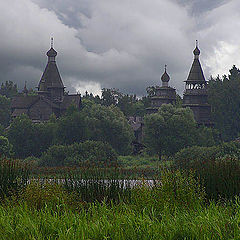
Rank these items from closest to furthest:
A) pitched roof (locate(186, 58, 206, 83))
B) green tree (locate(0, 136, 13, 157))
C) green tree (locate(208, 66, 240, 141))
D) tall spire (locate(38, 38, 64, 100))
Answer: green tree (locate(0, 136, 13, 157)) → pitched roof (locate(186, 58, 206, 83)) → green tree (locate(208, 66, 240, 141)) → tall spire (locate(38, 38, 64, 100))

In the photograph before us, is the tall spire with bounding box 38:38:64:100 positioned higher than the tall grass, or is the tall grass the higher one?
the tall spire with bounding box 38:38:64:100

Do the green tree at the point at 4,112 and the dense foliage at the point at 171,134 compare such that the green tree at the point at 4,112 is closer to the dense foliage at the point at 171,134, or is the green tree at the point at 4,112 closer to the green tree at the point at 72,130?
the green tree at the point at 72,130

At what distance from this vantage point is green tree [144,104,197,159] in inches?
2072

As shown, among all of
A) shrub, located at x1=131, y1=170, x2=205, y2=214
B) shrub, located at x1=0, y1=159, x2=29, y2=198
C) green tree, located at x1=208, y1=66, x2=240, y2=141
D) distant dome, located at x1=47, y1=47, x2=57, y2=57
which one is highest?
distant dome, located at x1=47, y1=47, x2=57, y2=57

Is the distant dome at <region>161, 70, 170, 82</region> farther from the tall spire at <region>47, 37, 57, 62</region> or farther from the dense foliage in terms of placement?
the tall spire at <region>47, 37, 57, 62</region>

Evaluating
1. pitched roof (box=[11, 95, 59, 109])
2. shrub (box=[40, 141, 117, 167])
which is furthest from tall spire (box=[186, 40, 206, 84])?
shrub (box=[40, 141, 117, 167])

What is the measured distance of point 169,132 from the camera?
54281 millimetres

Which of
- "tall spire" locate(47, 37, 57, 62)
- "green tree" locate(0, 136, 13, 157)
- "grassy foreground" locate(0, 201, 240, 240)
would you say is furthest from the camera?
"tall spire" locate(47, 37, 57, 62)

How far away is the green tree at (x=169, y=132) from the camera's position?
52.6 m

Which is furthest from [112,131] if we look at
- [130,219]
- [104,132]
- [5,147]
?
[130,219]

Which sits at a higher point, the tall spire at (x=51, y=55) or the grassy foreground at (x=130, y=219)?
the tall spire at (x=51, y=55)

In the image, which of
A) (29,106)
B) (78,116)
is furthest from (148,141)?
(29,106)

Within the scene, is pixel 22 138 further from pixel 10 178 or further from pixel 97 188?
pixel 97 188

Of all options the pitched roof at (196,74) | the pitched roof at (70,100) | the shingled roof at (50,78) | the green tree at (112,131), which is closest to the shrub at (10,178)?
the green tree at (112,131)
